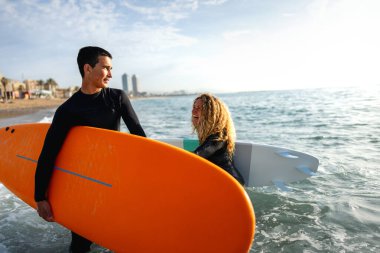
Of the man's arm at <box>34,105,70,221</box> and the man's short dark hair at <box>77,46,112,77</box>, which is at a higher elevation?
the man's short dark hair at <box>77,46,112,77</box>

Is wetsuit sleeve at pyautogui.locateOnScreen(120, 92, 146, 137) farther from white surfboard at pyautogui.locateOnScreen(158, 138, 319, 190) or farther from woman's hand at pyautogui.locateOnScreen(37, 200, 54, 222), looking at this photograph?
white surfboard at pyautogui.locateOnScreen(158, 138, 319, 190)

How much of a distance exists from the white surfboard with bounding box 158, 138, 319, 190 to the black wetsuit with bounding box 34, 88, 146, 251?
1735 mm

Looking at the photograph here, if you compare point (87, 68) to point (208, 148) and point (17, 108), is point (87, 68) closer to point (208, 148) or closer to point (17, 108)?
point (208, 148)

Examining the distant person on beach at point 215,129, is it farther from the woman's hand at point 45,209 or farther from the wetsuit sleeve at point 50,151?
the woman's hand at point 45,209

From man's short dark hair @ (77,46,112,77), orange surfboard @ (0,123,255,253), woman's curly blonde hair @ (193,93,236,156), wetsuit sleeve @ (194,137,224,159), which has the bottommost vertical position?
orange surfboard @ (0,123,255,253)

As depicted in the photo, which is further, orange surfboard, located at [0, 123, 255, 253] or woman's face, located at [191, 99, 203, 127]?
woman's face, located at [191, 99, 203, 127]

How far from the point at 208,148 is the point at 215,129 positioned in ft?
0.65

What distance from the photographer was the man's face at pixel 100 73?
2.11 metres

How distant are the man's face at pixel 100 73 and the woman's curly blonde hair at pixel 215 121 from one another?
2.89 feet

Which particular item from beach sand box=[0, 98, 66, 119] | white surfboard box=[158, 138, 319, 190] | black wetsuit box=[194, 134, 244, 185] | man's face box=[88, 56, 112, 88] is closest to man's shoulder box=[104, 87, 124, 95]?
man's face box=[88, 56, 112, 88]

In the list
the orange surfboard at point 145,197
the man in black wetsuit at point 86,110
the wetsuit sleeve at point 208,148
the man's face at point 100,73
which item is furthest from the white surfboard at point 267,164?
the man's face at point 100,73

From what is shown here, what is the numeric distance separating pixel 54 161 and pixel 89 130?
36 cm

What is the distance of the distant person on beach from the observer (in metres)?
2.42

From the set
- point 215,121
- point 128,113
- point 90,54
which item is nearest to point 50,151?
point 128,113
